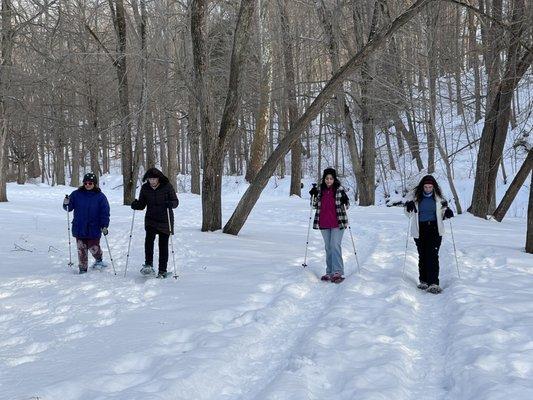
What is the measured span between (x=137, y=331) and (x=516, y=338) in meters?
3.99

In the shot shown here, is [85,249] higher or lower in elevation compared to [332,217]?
lower

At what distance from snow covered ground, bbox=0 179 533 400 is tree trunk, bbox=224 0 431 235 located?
1773mm

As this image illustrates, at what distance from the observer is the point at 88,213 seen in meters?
8.34

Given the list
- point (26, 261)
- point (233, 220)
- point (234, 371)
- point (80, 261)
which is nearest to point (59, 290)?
point (80, 261)

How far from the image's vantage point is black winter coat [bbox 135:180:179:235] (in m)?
8.18

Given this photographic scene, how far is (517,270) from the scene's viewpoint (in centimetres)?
853

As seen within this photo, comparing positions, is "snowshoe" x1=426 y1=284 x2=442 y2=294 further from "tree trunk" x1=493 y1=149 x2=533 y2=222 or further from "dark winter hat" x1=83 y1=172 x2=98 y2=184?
"tree trunk" x1=493 y1=149 x2=533 y2=222

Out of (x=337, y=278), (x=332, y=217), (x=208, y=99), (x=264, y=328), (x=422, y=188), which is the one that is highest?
(x=208, y=99)

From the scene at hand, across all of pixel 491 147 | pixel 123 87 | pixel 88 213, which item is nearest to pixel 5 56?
pixel 123 87

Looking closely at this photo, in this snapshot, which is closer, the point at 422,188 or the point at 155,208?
the point at 422,188

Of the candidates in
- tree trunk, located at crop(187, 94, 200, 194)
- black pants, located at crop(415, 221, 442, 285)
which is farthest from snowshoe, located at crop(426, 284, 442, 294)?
tree trunk, located at crop(187, 94, 200, 194)

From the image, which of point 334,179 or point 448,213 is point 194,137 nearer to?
point 334,179

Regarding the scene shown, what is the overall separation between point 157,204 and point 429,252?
4.34 meters

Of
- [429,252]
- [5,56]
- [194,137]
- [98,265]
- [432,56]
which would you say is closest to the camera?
[429,252]
